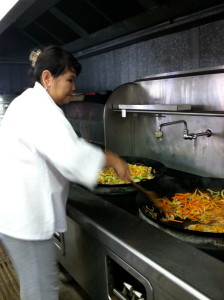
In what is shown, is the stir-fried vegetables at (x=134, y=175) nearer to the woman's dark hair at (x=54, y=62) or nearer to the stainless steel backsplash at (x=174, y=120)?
the stainless steel backsplash at (x=174, y=120)

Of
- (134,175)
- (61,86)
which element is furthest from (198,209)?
(61,86)

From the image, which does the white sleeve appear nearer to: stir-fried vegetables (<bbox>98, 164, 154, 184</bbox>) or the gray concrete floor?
stir-fried vegetables (<bbox>98, 164, 154, 184</bbox>)

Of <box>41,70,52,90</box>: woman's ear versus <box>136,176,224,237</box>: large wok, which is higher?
<box>41,70,52,90</box>: woman's ear

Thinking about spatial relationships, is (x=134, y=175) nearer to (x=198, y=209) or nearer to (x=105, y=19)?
(x=198, y=209)

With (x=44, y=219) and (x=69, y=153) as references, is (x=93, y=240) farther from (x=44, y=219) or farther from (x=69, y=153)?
(x=69, y=153)

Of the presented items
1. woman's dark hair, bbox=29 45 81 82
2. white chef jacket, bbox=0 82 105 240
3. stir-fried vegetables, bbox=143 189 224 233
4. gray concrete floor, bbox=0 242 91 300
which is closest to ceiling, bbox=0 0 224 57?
woman's dark hair, bbox=29 45 81 82

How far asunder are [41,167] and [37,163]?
0.08 ft

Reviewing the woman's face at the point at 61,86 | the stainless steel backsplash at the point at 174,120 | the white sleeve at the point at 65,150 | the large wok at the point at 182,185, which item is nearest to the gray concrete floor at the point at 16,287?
the large wok at the point at 182,185

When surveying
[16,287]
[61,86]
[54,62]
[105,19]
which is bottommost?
[16,287]

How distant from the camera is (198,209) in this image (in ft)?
5.21

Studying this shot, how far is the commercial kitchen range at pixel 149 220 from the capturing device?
1.07 meters

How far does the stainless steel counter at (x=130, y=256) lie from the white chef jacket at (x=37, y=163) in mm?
298

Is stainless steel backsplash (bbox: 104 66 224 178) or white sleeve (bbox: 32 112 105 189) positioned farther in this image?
stainless steel backsplash (bbox: 104 66 224 178)

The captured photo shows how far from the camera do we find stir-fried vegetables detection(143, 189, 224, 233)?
4.67 ft
